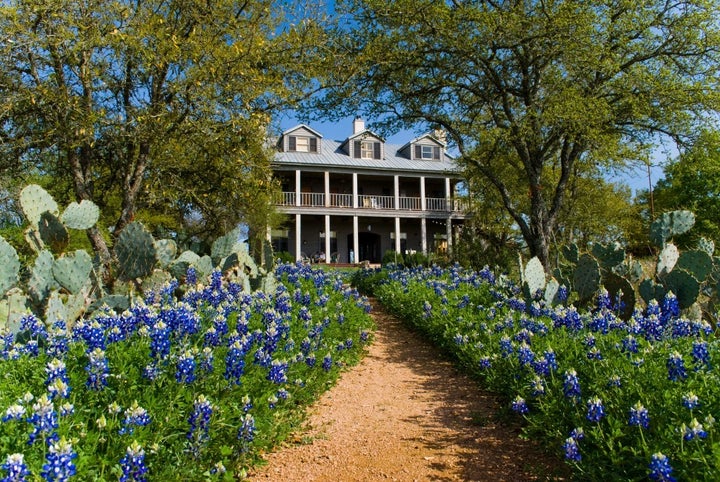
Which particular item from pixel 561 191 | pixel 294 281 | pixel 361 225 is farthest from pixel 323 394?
pixel 361 225

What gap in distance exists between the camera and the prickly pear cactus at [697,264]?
592 centimetres

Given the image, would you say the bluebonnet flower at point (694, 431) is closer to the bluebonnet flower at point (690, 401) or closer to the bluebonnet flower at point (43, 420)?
the bluebonnet flower at point (690, 401)

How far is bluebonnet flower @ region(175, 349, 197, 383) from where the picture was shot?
2736 millimetres

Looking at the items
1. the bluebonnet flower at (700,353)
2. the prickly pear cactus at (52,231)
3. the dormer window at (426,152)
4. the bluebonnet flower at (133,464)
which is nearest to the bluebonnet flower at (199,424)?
the bluebonnet flower at (133,464)

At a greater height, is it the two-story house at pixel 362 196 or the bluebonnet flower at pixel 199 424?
the two-story house at pixel 362 196

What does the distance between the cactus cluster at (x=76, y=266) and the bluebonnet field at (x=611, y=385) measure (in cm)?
344

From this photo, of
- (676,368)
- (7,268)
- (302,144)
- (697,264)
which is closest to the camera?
(676,368)

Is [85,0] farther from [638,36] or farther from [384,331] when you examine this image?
[638,36]

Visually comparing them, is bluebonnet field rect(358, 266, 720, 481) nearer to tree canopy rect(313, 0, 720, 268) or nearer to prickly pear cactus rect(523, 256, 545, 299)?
prickly pear cactus rect(523, 256, 545, 299)

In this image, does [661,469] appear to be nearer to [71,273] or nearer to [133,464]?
→ [133,464]

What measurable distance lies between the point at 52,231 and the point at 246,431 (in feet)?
14.5

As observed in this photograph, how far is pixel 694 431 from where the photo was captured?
2.29 metres

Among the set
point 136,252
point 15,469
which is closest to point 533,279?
point 136,252

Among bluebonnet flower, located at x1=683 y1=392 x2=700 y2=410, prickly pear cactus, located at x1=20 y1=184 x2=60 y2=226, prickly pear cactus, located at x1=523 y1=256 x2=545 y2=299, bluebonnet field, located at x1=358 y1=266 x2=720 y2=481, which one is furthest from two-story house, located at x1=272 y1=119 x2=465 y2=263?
bluebonnet flower, located at x1=683 y1=392 x2=700 y2=410
